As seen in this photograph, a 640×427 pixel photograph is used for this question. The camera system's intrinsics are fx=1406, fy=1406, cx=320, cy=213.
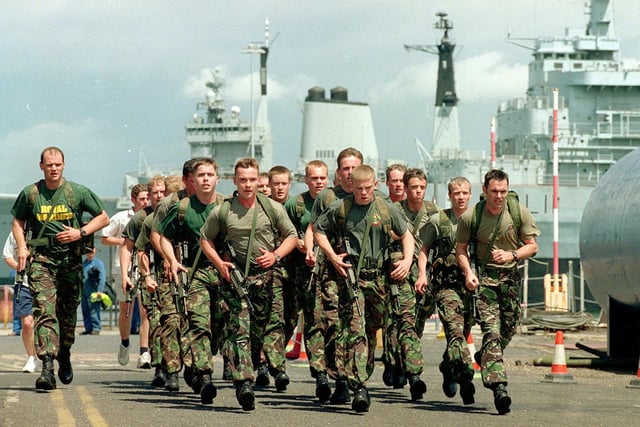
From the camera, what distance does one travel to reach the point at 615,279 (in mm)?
15789

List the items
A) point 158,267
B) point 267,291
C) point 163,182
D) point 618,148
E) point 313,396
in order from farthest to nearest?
point 618,148 < point 163,182 < point 158,267 < point 313,396 < point 267,291

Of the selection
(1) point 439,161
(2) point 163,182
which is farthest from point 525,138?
(2) point 163,182

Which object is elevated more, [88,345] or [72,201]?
[72,201]

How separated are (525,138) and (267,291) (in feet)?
212

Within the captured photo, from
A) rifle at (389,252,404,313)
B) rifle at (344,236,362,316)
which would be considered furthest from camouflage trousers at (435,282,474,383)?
rifle at (344,236,362,316)

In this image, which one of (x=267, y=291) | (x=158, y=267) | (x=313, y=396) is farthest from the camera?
(x=158, y=267)

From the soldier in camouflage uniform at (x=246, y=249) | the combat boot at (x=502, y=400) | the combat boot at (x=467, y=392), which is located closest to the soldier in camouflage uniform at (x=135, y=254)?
the soldier in camouflage uniform at (x=246, y=249)

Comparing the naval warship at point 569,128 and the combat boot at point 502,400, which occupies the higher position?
the naval warship at point 569,128

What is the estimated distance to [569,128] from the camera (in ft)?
237

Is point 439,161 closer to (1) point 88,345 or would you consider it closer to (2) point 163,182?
(1) point 88,345

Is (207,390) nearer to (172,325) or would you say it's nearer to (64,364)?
(172,325)

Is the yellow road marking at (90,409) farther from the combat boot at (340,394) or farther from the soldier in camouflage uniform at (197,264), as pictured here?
the combat boot at (340,394)

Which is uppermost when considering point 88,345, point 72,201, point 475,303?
point 72,201

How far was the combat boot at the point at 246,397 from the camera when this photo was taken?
9.76 meters
